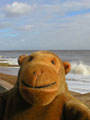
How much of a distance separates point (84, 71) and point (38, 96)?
566 inches

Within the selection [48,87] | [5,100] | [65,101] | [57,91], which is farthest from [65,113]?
[5,100]

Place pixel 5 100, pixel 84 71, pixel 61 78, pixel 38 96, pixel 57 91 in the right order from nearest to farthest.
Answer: pixel 38 96
pixel 57 91
pixel 61 78
pixel 5 100
pixel 84 71

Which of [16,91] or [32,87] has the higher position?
[32,87]

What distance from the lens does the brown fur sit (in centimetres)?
157

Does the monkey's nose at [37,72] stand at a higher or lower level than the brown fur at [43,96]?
higher

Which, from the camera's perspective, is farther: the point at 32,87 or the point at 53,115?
the point at 53,115

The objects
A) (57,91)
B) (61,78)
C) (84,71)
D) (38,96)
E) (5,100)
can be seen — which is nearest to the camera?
(38,96)

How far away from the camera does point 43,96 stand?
1.55 meters

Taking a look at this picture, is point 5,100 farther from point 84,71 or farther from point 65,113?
point 84,71

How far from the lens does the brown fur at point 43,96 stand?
5.14 ft

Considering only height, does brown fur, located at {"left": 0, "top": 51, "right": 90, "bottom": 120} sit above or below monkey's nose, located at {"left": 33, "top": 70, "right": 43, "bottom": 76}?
below

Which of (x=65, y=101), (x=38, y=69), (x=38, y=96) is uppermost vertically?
(x=38, y=69)

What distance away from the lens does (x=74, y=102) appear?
172cm

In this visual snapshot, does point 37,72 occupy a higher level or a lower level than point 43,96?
higher
